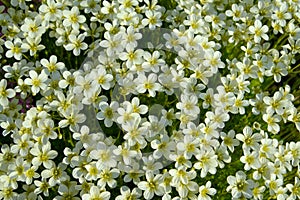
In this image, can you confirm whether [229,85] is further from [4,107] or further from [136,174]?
[4,107]

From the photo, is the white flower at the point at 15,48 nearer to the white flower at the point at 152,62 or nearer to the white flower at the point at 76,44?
the white flower at the point at 76,44

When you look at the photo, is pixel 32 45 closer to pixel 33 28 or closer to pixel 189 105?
pixel 33 28

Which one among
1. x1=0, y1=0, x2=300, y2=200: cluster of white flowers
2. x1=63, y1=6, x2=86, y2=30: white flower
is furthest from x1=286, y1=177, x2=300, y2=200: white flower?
x1=63, y1=6, x2=86, y2=30: white flower

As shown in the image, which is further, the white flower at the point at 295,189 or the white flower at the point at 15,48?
the white flower at the point at 15,48

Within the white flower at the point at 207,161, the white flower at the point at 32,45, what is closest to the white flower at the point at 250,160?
the white flower at the point at 207,161

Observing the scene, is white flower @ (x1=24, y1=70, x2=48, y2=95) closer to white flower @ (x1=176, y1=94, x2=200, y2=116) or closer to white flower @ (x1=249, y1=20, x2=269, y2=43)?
white flower @ (x1=176, y1=94, x2=200, y2=116)

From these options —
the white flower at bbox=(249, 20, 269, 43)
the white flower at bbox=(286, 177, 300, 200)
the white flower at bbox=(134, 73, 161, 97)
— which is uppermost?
the white flower at bbox=(249, 20, 269, 43)

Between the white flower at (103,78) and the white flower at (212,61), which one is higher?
the white flower at (212,61)

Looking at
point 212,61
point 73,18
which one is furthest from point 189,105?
point 73,18
